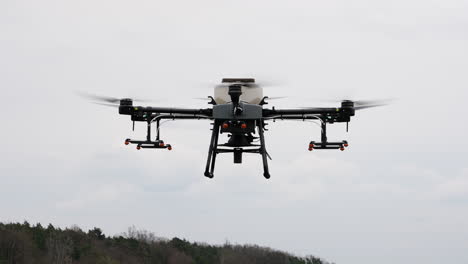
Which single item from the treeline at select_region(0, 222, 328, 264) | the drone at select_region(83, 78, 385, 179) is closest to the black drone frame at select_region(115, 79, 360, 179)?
the drone at select_region(83, 78, 385, 179)

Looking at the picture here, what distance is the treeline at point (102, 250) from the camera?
90062 mm

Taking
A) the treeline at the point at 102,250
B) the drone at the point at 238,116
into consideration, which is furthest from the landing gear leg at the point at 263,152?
the treeline at the point at 102,250

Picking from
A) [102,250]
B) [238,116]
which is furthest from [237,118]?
[102,250]

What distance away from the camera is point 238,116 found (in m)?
36.8

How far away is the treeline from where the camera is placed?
90.1m

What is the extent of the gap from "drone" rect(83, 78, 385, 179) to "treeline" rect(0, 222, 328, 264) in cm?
5171

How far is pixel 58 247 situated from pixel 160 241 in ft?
47.8

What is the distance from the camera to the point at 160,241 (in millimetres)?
102562

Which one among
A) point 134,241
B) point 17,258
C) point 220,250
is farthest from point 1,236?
point 220,250

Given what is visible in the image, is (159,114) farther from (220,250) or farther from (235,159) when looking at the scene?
(220,250)

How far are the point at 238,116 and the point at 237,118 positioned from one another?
0.10 meters

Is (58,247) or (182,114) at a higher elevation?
(182,114)

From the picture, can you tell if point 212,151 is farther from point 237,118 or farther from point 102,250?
point 102,250

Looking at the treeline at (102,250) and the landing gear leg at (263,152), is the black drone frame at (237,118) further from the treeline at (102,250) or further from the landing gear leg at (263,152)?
A: the treeline at (102,250)
